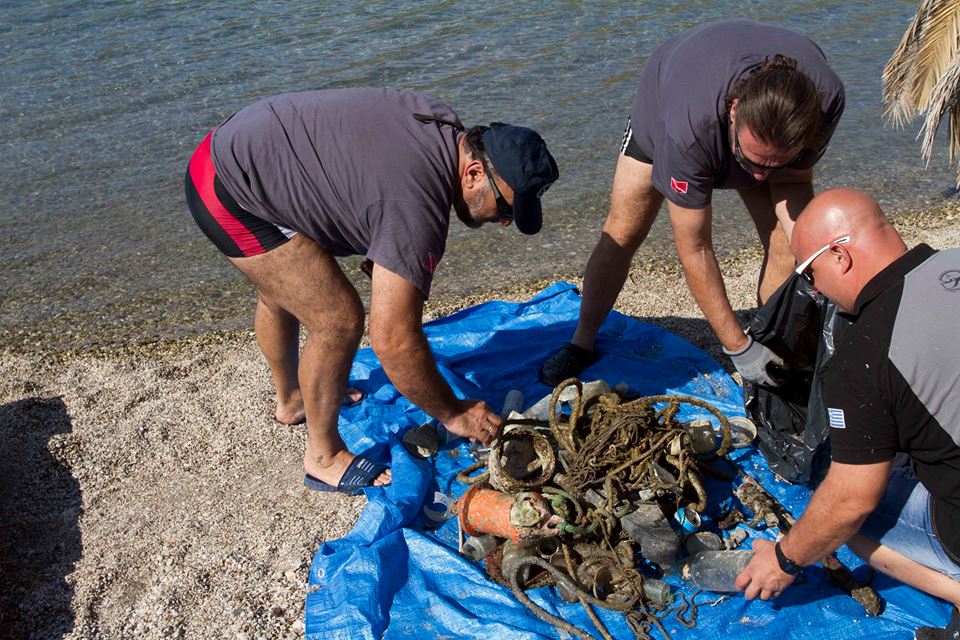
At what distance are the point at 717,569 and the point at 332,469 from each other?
1624 millimetres

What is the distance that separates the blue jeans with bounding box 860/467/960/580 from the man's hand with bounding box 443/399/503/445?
137 centimetres

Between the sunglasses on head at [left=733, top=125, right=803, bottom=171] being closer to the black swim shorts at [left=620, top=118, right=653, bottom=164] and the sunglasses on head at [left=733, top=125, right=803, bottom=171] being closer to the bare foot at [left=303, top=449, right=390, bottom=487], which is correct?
the black swim shorts at [left=620, top=118, right=653, bottom=164]

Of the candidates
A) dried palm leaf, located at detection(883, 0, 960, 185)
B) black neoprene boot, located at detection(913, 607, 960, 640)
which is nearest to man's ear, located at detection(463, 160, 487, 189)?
black neoprene boot, located at detection(913, 607, 960, 640)

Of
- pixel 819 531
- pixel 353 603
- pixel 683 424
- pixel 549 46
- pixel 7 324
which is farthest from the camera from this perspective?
pixel 549 46

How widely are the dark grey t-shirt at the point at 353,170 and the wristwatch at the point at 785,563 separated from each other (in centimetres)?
137

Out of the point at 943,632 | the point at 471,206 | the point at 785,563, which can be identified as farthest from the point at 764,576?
the point at 471,206

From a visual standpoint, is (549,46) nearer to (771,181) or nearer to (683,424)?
(771,181)

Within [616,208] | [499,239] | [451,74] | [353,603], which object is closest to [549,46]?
[451,74]

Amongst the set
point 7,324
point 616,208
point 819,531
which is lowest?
point 7,324

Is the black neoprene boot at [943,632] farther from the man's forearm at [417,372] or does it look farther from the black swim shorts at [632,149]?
the black swim shorts at [632,149]

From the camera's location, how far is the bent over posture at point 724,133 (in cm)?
288

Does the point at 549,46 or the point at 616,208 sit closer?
the point at 616,208

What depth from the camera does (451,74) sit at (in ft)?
29.1

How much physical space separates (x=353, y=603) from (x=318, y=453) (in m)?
0.81
